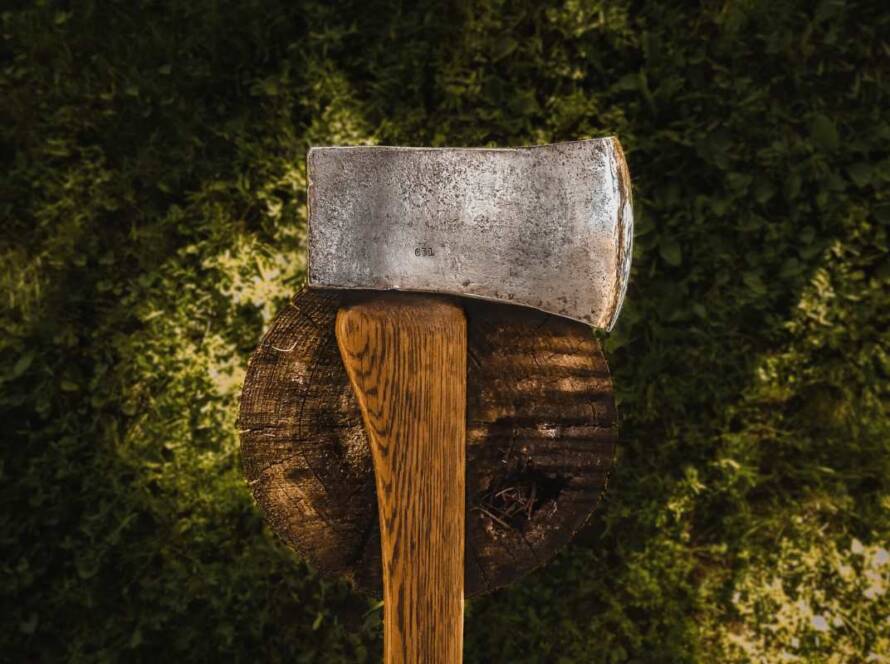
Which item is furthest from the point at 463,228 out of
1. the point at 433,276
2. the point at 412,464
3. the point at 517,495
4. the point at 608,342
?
the point at 608,342

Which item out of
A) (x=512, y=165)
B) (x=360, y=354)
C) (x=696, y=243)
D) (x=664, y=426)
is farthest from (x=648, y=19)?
(x=360, y=354)

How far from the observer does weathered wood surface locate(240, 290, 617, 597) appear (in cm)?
183

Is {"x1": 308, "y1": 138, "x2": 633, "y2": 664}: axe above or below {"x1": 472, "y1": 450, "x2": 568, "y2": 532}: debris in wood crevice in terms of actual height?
above

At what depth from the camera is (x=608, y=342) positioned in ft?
8.52

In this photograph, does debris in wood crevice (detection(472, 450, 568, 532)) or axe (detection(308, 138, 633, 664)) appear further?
debris in wood crevice (detection(472, 450, 568, 532))

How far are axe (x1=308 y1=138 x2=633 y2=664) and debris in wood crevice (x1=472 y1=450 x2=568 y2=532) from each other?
0.92 feet

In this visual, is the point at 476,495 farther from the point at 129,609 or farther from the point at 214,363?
the point at 129,609

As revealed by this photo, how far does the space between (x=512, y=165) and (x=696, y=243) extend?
52.9 inches

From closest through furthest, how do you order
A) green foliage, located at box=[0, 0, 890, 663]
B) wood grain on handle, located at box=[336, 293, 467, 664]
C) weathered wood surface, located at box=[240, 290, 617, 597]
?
wood grain on handle, located at box=[336, 293, 467, 664] → weathered wood surface, located at box=[240, 290, 617, 597] → green foliage, located at box=[0, 0, 890, 663]

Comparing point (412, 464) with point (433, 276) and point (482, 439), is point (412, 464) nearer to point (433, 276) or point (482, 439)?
point (482, 439)

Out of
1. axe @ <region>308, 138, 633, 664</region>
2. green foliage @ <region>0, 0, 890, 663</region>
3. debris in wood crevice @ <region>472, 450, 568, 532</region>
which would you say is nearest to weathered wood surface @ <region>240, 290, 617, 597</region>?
debris in wood crevice @ <region>472, 450, 568, 532</region>

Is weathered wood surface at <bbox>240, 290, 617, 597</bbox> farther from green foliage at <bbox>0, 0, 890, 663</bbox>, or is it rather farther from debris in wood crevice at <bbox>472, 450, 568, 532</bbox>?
green foliage at <bbox>0, 0, 890, 663</bbox>

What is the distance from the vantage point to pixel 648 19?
8.62ft

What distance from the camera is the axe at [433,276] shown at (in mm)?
1562
